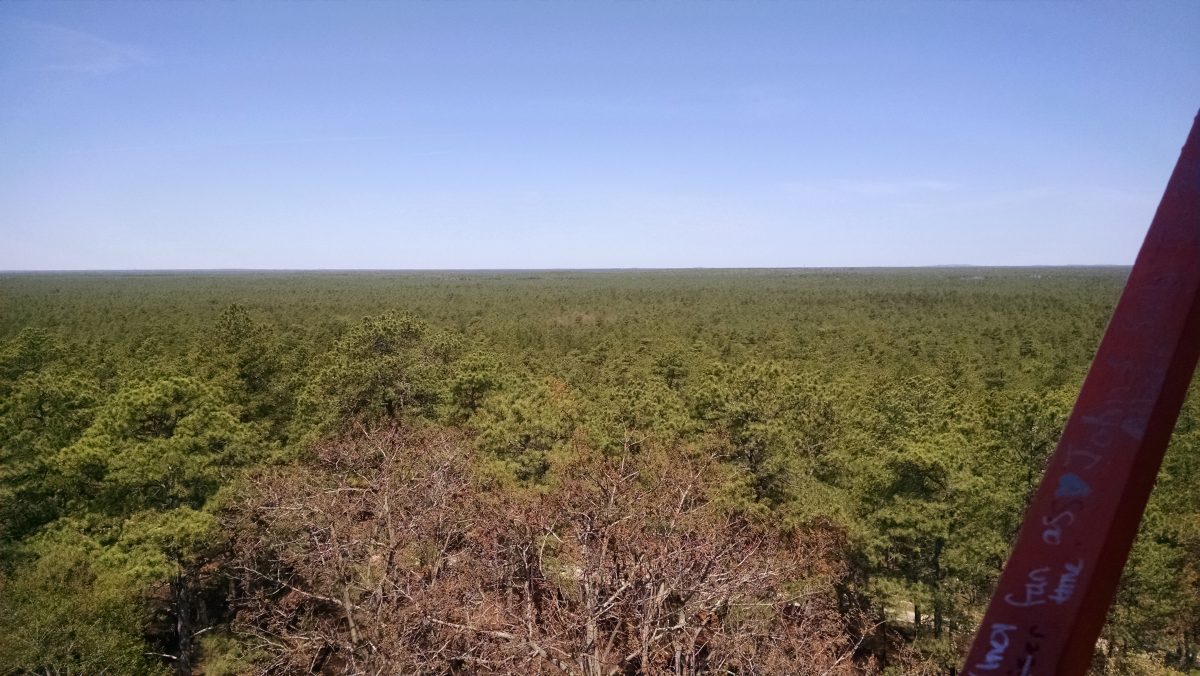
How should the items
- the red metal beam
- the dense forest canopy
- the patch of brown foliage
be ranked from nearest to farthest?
the red metal beam
the patch of brown foliage
the dense forest canopy

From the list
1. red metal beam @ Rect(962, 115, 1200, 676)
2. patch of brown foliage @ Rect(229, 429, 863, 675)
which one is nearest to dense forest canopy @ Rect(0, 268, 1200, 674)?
patch of brown foliage @ Rect(229, 429, 863, 675)

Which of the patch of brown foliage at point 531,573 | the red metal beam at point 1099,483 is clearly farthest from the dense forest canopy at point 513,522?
the red metal beam at point 1099,483

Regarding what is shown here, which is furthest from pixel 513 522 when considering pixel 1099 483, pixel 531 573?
pixel 1099 483

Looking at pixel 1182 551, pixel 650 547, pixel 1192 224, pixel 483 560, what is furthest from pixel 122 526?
pixel 1182 551

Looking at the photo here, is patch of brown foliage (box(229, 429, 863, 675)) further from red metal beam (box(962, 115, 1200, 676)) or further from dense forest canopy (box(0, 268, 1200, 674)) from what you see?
red metal beam (box(962, 115, 1200, 676))

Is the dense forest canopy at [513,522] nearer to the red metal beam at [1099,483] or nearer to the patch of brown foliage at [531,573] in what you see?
the patch of brown foliage at [531,573]

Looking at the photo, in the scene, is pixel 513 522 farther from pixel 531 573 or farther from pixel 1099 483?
pixel 1099 483
